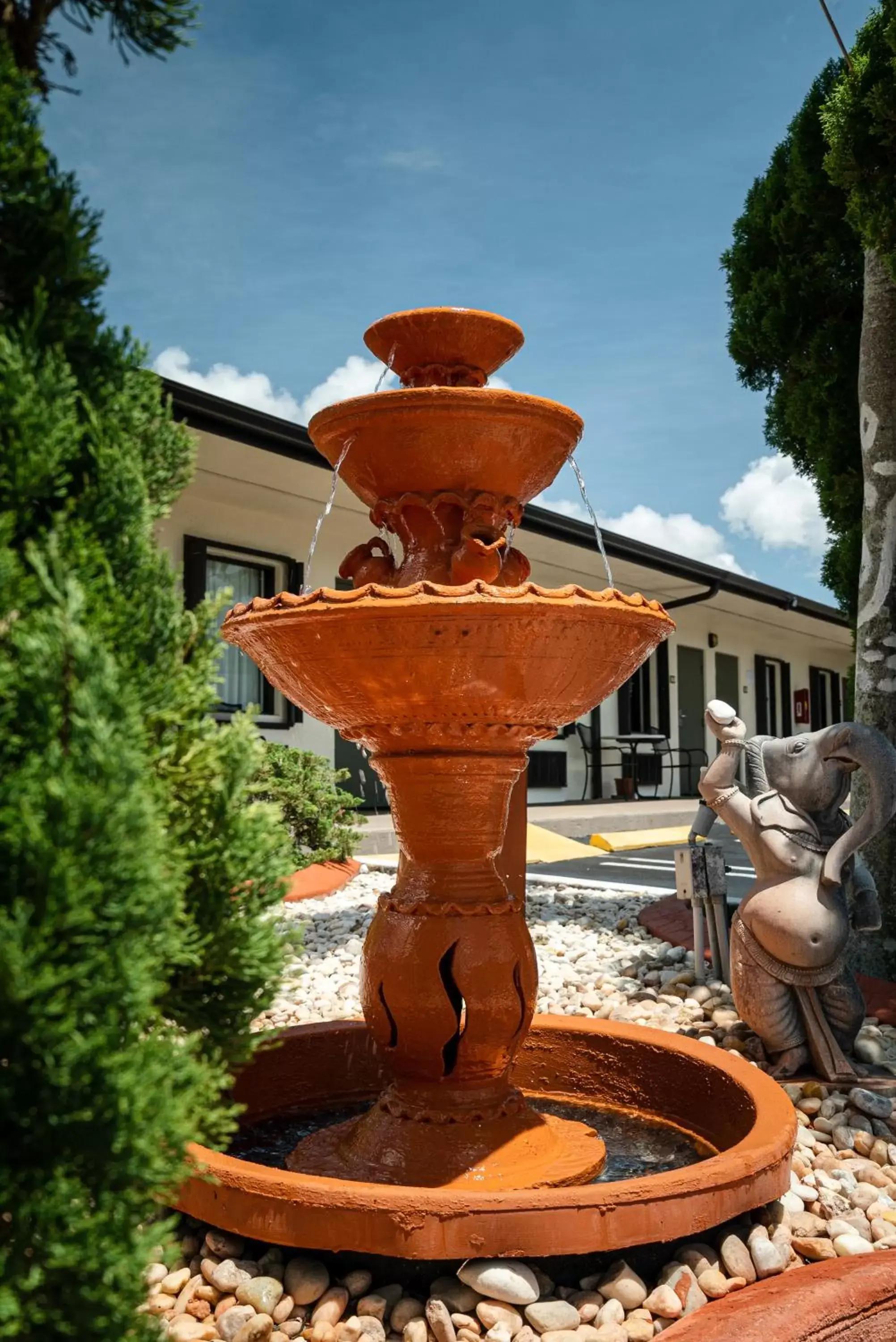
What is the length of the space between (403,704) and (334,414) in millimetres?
848

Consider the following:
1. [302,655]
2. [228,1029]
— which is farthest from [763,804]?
[228,1029]

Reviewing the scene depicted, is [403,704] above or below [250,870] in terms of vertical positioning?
above

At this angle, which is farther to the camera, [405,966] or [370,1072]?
[370,1072]

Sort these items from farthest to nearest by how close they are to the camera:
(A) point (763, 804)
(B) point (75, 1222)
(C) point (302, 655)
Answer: (A) point (763, 804), (C) point (302, 655), (B) point (75, 1222)

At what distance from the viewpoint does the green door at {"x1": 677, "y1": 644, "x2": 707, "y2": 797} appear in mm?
19359

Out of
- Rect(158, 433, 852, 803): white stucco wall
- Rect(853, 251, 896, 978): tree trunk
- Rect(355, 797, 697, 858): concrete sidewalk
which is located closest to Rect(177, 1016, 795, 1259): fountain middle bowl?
Rect(853, 251, 896, 978): tree trunk

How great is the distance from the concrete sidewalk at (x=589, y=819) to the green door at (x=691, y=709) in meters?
3.07

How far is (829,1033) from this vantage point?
404 centimetres

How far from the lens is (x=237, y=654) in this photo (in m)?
11.8

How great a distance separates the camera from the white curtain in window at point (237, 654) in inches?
448

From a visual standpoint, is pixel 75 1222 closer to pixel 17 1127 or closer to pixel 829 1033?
pixel 17 1127

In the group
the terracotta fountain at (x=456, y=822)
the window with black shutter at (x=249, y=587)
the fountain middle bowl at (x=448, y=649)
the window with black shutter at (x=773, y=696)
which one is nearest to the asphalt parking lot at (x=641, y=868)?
the window with black shutter at (x=249, y=587)

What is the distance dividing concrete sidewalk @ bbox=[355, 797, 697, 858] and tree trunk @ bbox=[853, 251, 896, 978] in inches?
218

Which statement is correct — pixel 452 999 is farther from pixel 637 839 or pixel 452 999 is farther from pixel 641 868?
pixel 637 839
